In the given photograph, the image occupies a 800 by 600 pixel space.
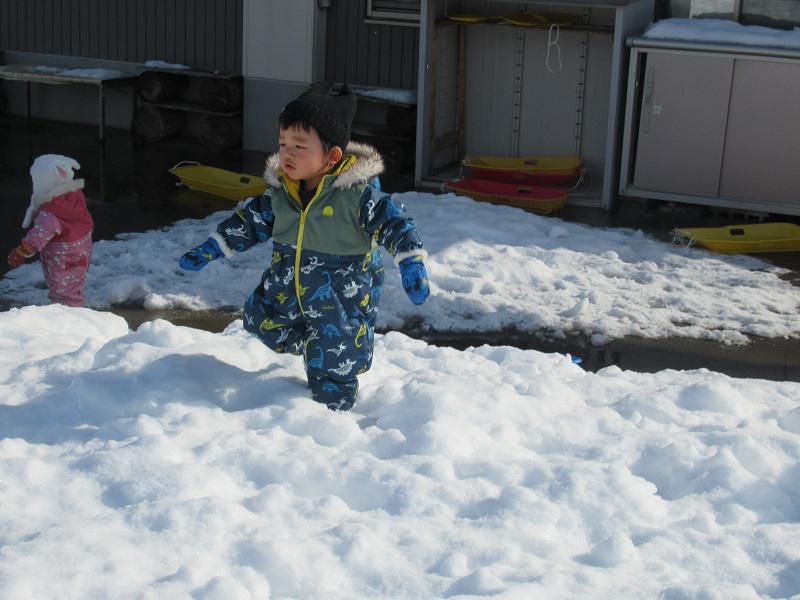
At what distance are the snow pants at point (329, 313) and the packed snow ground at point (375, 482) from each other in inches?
4.7

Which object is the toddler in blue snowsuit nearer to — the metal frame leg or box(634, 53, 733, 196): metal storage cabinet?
box(634, 53, 733, 196): metal storage cabinet

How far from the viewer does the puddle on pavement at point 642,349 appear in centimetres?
734

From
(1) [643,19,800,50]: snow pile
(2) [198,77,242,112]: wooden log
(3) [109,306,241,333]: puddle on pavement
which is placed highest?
(1) [643,19,800,50]: snow pile

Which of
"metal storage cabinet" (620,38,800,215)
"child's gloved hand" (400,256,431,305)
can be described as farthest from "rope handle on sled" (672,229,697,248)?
"child's gloved hand" (400,256,431,305)

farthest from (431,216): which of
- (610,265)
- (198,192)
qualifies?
(198,192)

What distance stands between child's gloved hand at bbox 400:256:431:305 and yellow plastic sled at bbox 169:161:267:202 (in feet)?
21.1

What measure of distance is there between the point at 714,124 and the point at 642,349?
3.88 metres

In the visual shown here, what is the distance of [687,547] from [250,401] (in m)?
1.85

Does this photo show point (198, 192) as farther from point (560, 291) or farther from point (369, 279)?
point (369, 279)

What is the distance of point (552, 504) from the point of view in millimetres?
4211

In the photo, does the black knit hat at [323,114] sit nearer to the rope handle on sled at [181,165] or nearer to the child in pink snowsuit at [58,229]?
the child in pink snowsuit at [58,229]

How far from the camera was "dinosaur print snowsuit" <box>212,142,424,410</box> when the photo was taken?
4.96 metres

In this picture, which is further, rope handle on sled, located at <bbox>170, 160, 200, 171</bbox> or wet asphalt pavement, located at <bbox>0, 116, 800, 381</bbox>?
rope handle on sled, located at <bbox>170, 160, 200, 171</bbox>

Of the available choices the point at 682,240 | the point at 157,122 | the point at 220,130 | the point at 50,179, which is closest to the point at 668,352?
the point at 682,240
